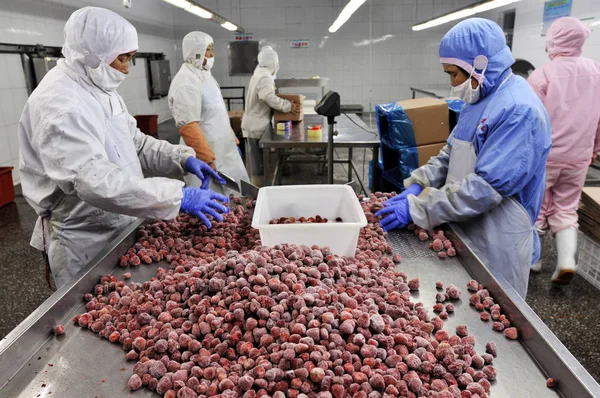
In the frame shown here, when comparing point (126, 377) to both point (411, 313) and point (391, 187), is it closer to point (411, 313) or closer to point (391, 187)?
point (411, 313)

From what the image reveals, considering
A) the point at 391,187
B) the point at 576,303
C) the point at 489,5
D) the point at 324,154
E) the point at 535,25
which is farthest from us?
the point at 535,25

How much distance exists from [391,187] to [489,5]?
2.57m

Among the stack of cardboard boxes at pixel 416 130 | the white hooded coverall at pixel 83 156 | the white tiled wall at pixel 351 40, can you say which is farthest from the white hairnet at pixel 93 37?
the white tiled wall at pixel 351 40

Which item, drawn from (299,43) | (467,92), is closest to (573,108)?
(467,92)

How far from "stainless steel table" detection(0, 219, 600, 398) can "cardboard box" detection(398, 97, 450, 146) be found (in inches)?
72.0

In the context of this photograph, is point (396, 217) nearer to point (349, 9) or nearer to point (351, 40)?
point (349, 9)

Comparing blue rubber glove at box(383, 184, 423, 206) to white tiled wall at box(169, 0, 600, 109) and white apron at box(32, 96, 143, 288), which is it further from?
white tiled wall at box(169, 0, 600, 109)

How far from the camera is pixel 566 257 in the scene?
264cm

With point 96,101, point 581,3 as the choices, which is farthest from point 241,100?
A: point 96,101

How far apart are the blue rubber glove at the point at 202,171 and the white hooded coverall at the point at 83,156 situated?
0.29 m

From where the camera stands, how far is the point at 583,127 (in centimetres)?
276

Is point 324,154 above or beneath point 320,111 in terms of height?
beneath

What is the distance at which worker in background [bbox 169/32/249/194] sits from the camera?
122 inches

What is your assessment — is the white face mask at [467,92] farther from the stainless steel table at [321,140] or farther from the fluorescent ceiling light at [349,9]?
the fluorescent ceiling light at [349,9]
